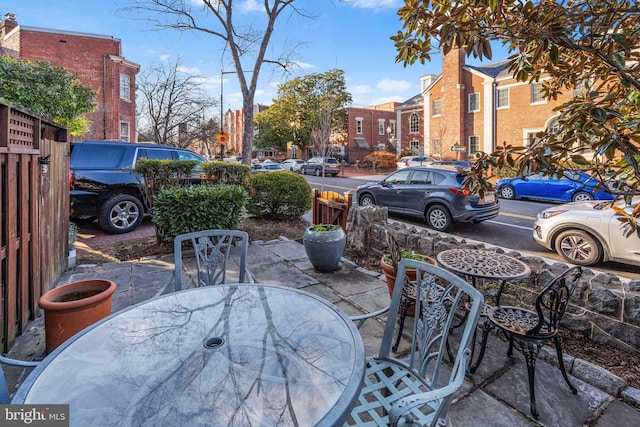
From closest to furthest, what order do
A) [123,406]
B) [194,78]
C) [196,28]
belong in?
[123,406]
[196,28]
[194,78]

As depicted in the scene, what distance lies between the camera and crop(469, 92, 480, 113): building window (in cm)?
2416

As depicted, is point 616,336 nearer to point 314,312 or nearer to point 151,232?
point 314,312

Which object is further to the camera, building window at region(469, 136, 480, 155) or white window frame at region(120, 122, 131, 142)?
building window at region(469, 136, 480, 155)

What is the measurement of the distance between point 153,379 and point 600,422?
2626 millimetres

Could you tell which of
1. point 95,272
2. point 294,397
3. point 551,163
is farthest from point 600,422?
point 95,272

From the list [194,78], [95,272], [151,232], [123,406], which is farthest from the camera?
[194,78]

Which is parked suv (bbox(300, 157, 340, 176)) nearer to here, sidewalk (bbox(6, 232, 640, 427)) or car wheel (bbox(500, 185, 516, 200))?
car wheel (bbox(500, 185, 516, 200))

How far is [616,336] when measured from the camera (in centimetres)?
277

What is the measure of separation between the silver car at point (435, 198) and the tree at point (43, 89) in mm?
7662

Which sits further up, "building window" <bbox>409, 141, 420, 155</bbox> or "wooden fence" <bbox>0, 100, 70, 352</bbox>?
"building window" <bbox>409, 141, 420, 155</bbox>

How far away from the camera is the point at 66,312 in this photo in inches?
104

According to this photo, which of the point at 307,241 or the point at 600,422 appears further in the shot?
the point at 307,241

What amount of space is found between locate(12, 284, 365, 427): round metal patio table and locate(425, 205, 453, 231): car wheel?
6.61 meters

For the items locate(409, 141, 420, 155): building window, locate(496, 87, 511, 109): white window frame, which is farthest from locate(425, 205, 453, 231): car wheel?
locate(409, 141, 420, 155): building window
